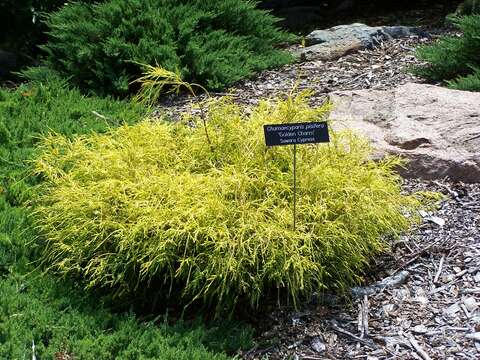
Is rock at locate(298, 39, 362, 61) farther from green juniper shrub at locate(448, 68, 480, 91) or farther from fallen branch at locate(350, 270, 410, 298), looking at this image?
fallen branch at locate(350, 270, 410, 298)

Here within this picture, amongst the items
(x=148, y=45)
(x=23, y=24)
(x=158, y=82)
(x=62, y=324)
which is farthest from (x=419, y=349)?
(x=23, y=24)

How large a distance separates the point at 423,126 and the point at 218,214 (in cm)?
195

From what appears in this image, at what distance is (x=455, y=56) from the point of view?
20.1 ft

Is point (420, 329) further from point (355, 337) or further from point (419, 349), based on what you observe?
point (355, 337)

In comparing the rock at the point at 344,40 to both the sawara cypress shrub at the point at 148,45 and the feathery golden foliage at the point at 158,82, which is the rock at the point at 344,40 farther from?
the feathery golden foliage at the point at 158,82

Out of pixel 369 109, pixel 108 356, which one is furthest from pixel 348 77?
pixel 108 356

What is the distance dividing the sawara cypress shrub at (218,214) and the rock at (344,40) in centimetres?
332

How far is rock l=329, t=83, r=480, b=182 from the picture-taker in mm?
4398

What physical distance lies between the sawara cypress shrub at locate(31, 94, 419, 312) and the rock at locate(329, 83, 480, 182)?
0.62 metres

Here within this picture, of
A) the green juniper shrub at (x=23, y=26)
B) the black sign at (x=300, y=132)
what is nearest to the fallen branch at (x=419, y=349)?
the black sign at (x=300, y=132)

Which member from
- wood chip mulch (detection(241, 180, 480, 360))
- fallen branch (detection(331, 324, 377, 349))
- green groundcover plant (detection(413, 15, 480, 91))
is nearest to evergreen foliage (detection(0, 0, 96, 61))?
green groundcover plant (detection(413, 15, 480, 91))

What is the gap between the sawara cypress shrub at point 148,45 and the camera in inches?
253

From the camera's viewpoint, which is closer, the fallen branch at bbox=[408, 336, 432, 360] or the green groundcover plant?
the fallen branch at bbox=[408, 336, 432, 360]

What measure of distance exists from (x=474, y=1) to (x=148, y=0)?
157 inches
